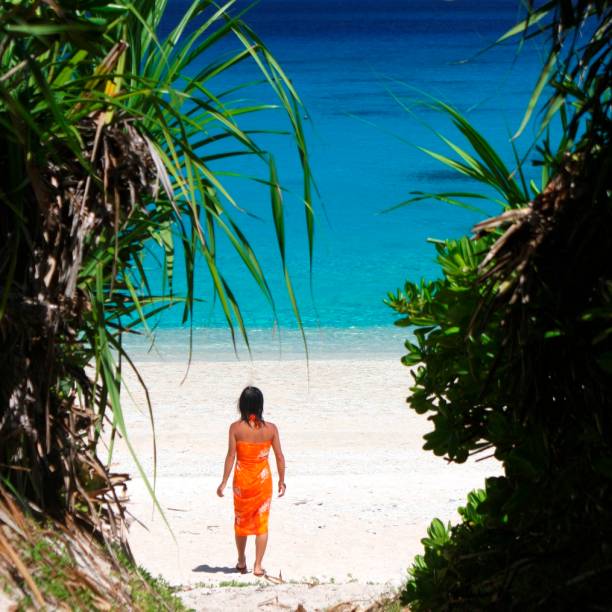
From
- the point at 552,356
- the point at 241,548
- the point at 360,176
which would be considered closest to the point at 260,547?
the point at 241,548

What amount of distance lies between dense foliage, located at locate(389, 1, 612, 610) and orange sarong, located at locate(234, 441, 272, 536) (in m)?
3.53

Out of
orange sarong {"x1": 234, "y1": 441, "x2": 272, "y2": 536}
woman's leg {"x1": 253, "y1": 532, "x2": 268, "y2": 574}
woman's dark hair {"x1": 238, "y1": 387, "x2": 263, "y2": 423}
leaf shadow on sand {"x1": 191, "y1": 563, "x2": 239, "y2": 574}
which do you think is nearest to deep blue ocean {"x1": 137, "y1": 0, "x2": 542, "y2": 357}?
woman's dark hair {"x1": 238, "y1": 387, "x2": 263, "y2": 423}

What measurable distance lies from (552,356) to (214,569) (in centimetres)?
425

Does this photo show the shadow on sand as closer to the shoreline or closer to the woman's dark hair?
the woman's dark hair

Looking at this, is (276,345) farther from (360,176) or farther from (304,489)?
(360,176)

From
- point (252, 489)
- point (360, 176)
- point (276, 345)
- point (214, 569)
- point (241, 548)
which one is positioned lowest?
point (214, 569)

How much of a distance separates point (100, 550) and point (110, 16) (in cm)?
144

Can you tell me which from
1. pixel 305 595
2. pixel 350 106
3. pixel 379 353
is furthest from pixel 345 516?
pixel 350 106

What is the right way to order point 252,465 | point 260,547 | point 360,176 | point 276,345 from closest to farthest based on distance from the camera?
point 260,547
point 252,465
point 276,345
point 360,176

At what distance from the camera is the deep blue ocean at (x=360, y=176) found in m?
16.3

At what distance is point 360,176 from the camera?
1177 inches

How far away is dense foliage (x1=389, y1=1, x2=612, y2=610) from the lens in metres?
1.95

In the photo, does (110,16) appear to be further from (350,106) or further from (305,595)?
(350,106)

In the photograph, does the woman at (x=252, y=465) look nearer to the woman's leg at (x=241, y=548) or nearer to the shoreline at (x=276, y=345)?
the woman's leg at (x=241, y=548)
